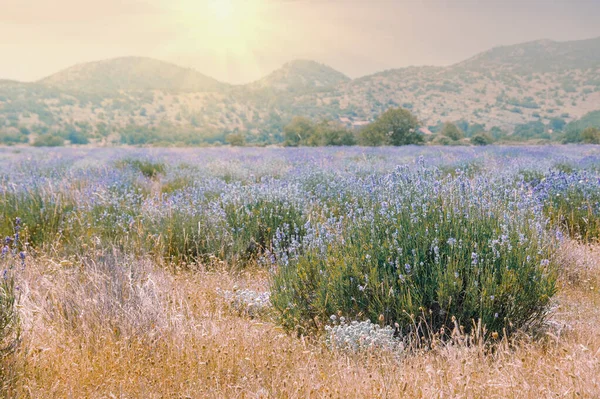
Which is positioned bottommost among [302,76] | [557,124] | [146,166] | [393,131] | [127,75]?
[557,124]

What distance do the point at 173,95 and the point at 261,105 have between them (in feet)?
45.1

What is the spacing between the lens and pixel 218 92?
7819 centimetres

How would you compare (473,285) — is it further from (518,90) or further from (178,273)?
(518,90)

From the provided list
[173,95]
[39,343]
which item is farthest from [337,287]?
[173,95]

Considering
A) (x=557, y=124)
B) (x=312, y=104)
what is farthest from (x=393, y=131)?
(x=312, y=104)

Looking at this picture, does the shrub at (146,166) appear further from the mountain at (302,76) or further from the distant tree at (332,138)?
the mountain at (302,76)

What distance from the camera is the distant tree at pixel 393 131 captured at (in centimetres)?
2747

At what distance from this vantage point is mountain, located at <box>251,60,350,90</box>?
122m

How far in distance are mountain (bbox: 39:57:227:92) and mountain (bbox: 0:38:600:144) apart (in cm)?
3550

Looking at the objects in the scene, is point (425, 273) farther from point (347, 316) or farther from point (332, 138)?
point (332, 138)

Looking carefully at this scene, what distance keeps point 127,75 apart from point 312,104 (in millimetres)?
70236

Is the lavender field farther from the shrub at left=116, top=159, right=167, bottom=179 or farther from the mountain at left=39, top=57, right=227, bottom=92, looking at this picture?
the mountain at left=39, top=57, right=227, bottom=92

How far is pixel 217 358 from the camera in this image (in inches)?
111

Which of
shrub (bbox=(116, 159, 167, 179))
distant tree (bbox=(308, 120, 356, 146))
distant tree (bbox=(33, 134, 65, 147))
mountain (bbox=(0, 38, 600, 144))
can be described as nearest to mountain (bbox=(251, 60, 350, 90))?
mountain (bbox=(0, 38, 600, 144))
